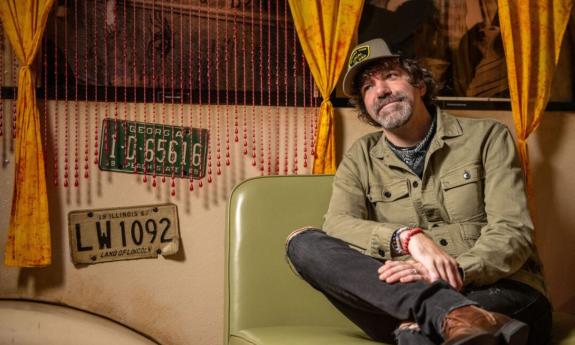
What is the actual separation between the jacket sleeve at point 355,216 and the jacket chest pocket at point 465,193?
0.59ft

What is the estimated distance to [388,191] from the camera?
67.1 inches

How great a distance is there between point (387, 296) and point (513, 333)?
28cm

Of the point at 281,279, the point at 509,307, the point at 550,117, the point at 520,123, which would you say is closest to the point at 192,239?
the point at 281,279

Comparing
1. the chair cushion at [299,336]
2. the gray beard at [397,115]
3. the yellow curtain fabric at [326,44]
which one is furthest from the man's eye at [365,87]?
the chair cushion at [299,336]

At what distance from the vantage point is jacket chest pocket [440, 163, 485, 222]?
1.58m

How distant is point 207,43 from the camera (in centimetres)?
205

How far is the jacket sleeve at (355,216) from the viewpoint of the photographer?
4.91 feet

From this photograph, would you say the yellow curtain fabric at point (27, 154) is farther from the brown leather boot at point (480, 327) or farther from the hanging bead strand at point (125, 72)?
the brown leather boot at point (480, 327)

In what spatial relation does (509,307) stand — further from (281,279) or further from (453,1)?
(453,1)

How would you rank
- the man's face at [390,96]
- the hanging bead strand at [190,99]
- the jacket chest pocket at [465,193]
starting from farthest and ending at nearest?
the hanging bead strand at [190,99] < the man's face at [390,96] < the jacket chest pocket at [465,193]

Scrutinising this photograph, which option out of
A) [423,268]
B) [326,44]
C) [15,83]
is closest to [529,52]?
[326,44]

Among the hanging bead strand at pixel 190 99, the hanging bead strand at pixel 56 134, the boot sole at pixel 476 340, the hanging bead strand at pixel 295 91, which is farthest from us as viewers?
the hanging bead strand at pixel 295 91

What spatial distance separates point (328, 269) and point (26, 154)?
3.48 ft

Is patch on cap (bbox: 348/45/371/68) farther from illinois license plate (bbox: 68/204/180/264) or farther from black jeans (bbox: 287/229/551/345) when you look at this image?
illinois license plate (bbox: 68/204/180/264)
